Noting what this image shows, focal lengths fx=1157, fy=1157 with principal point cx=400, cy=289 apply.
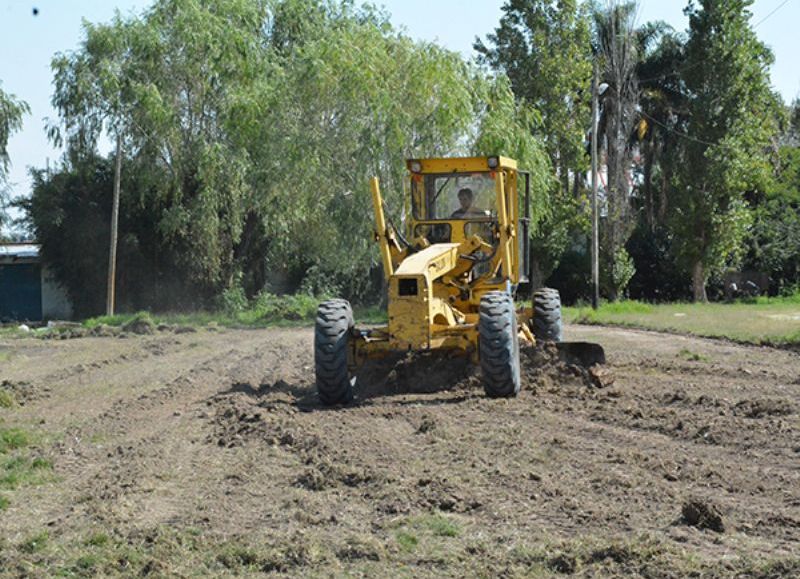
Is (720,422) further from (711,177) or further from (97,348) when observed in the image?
(711,177)

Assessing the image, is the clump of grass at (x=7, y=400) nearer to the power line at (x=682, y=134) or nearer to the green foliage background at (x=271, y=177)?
the green foliage background at (x=271, y=177)

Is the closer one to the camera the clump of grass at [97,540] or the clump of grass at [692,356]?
the clump of grass at [97,540]

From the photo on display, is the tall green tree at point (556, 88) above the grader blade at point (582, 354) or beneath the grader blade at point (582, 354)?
above

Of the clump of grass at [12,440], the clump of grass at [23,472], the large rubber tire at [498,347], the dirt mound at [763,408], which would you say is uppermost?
the large rubber tire at [498,347]

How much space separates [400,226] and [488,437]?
22097 millimetres

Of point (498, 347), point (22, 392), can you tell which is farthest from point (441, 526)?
point (22, 392)

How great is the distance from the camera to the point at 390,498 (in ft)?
28.3

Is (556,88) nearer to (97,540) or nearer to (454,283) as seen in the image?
(454,283)

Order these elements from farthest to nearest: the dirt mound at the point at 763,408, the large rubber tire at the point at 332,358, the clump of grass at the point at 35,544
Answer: the large rubber tire at the point at 332,358
the dirt mound at the point at 763,408
the clump of grass at the point at 35,544

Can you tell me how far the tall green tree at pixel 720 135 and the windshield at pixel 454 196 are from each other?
2828 cm

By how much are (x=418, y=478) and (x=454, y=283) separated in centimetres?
612

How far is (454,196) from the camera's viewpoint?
50.6 feet

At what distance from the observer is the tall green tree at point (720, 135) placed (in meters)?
41.8

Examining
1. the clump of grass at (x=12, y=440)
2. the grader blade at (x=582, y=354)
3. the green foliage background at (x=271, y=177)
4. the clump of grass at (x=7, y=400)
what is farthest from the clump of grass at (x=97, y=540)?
the green foliage background at (x=271, y=177)
